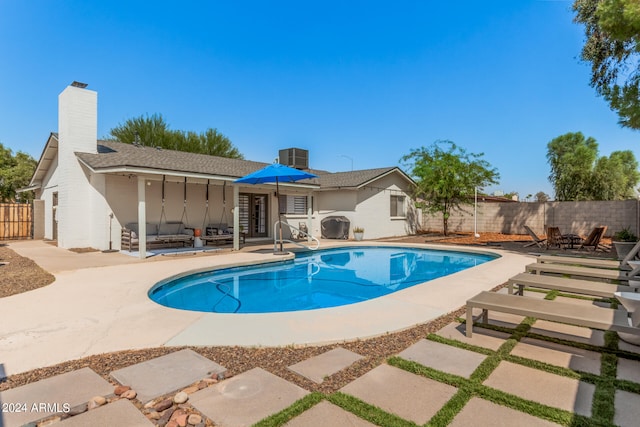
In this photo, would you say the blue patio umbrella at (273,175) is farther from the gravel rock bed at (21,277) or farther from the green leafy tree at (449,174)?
the green leafy tree at (449,174)

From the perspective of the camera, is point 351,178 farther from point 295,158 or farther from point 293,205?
point 295,158

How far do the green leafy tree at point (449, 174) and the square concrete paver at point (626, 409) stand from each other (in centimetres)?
1512

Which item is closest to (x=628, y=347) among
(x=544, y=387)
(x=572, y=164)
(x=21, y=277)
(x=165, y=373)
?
(x=544, y=387)

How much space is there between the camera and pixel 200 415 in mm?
2365

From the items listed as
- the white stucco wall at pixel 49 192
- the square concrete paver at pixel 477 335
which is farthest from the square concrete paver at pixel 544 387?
the white stucco wall at pixel 49 192

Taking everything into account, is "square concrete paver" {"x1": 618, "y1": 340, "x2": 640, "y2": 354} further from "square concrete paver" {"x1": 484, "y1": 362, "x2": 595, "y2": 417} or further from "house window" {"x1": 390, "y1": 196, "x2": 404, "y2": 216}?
"house window" {"x1": 390, "y1": 196, "x2": 404, "y2": 216}

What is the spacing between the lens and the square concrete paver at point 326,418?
7.38 ft

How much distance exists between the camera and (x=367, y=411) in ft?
7.86

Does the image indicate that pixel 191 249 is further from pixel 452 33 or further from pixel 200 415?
pixel 452 33

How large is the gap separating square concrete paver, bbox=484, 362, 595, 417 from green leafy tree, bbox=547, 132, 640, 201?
26385mm

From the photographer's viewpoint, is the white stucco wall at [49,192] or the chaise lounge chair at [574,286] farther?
the white stucco wall at [49,192]

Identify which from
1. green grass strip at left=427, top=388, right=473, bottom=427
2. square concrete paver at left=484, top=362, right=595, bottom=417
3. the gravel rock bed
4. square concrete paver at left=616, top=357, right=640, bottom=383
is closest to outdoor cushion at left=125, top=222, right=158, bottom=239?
the gravel rock bed

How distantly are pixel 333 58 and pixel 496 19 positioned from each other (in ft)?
25.1

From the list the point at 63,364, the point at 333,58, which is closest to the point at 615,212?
the point at 333,58
